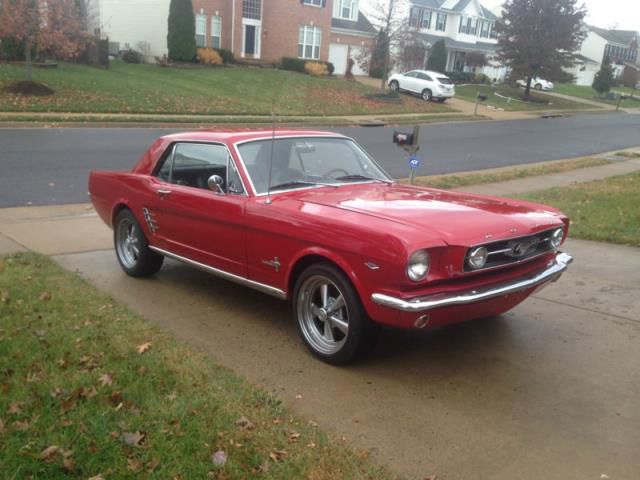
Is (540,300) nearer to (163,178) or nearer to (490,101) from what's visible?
(163,178)

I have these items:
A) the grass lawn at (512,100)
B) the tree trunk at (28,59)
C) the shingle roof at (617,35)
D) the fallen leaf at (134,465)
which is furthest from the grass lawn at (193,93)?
the shingle roof at (617,35)

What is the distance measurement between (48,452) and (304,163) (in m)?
3.10

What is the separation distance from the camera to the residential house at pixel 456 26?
58.3 meters

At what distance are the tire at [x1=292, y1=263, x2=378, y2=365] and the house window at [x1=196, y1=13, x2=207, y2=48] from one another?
3807 centimetres

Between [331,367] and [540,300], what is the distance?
97.9 inches

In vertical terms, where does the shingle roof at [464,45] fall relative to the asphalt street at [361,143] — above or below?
above

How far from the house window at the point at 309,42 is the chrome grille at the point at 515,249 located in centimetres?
4107

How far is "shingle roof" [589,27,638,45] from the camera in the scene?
282ft

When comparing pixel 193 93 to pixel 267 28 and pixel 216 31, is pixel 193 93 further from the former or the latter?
pixel 267 28

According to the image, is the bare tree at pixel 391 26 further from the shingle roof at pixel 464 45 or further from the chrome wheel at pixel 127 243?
the chrome wheel at pixel 127 243

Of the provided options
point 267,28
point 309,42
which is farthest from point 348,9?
point 267,28

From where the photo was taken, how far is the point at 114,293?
19.6 ft

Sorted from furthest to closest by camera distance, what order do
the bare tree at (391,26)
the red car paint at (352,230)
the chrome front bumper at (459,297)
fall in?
the bare tree at (391,26), the red car paint at (352,230), the chrome front bumper at (459,297)

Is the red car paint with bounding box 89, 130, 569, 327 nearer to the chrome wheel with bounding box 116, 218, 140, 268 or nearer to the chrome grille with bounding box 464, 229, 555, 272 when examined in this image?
the chrome grille with bounding box 464, 229, 555, 272
